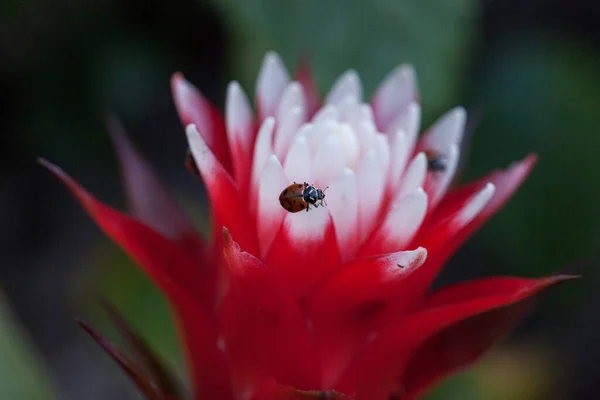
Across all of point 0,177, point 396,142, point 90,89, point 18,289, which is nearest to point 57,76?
point 90,89

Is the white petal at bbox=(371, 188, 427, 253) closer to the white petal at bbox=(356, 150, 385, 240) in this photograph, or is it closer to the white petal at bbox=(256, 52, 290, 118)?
the white petal at bbox=(356, 150, 385, 240)

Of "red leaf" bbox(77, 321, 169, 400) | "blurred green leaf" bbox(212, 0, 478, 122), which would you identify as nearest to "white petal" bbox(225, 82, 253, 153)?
"red leaf" bbox(77, 321, 169, 400)

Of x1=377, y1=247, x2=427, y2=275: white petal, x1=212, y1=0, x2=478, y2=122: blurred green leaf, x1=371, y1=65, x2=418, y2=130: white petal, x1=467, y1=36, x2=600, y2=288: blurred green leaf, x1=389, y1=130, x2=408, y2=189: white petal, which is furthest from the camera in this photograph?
x1=467, y1=36, x2=600, y2=288: blurred green leaf

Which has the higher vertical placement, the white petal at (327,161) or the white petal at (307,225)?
the white petal at (327,161)

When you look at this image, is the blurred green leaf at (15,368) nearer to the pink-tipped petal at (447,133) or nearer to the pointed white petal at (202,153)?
the pointed white petal at (202,153)

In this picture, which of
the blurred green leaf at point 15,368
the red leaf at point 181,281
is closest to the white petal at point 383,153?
the red leaf at point 181,281

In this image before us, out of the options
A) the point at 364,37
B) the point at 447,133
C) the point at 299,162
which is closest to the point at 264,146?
the point at 299,162

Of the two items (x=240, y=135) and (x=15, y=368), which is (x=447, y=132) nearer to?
(x=240, y=135)
